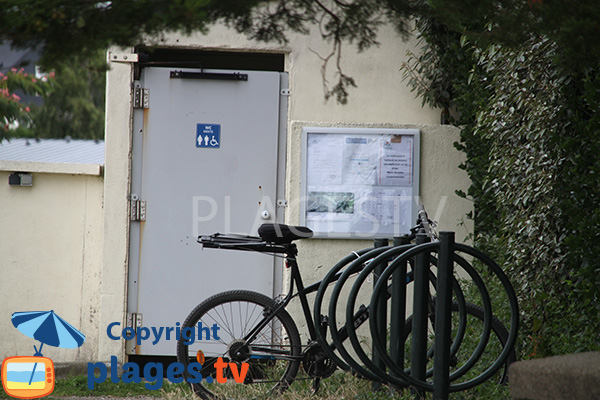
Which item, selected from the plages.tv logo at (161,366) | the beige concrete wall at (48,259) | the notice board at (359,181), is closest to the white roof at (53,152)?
the beige concrete wall at (48,259)

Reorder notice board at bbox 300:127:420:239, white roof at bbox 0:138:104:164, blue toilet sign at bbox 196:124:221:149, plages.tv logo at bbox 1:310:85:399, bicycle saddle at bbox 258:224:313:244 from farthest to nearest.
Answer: white roof at bbox 0:138:104:164 < blue toilet sign at bbox 196:124:221:149 < notice board at bbox 300:127:420:239 < plages.tv logo at bbox 1:310:85:399 < bicycle saddle at bbox 258:224:313:244

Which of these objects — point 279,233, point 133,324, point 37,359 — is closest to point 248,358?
point 279,233

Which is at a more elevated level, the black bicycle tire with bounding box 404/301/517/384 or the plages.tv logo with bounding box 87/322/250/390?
the black bicycle tire with bounding box 404/301/517/384

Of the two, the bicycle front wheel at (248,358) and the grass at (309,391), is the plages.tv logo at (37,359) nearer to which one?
the grass at (309,391)

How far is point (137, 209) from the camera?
579cm

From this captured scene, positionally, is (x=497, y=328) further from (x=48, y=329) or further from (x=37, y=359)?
(x=48, y=329)

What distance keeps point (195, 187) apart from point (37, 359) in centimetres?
181

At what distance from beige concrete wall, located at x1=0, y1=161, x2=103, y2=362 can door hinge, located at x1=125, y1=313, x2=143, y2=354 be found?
1.01ft

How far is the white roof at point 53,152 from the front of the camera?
263 inches

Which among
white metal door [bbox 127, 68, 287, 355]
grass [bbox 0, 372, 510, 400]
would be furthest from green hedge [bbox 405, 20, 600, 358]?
white metal door [bbox 127, 68, 287, 355]

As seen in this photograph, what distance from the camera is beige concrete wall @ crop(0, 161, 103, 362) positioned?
590 cm

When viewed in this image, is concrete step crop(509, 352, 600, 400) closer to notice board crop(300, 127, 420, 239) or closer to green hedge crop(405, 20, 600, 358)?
green hedge crop(405, 20, 600, 358)

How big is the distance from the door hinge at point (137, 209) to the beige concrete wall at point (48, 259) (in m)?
0.34

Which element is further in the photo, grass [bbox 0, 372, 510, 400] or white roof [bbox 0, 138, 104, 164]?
white roof [bbox 0, 138, 104, 164]
